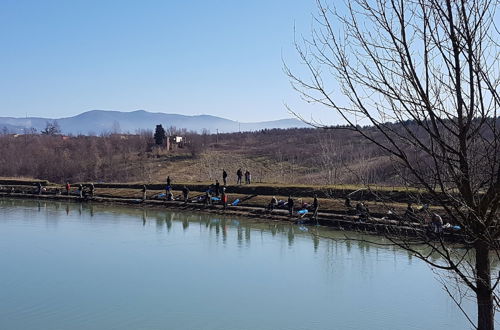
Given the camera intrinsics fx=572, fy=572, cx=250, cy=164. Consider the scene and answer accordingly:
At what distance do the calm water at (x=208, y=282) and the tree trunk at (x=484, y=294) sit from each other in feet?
26.8

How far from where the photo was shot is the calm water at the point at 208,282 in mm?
12000

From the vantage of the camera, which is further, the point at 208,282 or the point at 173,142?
the point at 173,142

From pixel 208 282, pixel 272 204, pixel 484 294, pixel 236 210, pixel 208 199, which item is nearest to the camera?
pixel 484 294

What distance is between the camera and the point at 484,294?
3604 millimetres

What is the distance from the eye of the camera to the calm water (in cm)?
1200

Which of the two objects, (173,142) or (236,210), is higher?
(173,142)

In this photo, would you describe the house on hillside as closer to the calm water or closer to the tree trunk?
the calm water

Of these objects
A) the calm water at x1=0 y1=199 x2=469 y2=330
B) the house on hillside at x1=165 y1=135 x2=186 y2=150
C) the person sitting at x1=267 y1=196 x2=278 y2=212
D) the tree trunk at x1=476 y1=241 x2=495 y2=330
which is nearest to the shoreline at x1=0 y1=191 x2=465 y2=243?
the person sitting at x1=267 y1=196 x2=278 y2=212

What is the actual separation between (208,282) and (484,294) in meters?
12.0

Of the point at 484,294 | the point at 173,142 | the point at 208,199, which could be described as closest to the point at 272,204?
the point at 208,199

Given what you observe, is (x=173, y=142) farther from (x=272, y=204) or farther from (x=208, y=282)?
(x=208, y=282)

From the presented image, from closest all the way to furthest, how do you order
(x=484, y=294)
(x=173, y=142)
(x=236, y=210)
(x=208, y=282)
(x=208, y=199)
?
(x=484, y=294)
(x=208, y=282)
(x=236, y=210)
(x=208, y=199)
(x=173, y=142)

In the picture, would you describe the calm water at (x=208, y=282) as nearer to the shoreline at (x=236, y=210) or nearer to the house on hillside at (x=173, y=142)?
the shoreline at (x=236, y=210)

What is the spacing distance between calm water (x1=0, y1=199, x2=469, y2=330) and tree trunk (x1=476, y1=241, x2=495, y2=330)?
26.8 feet
